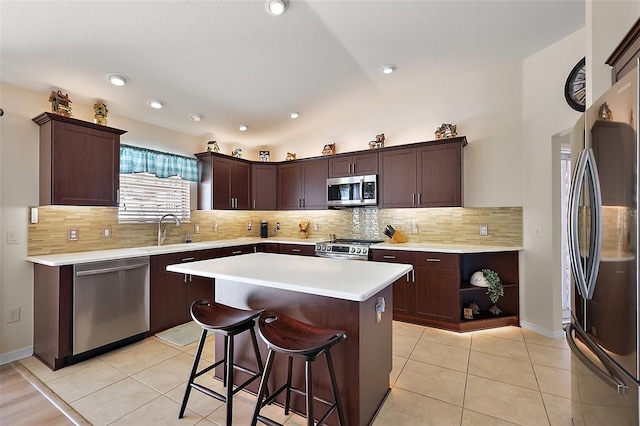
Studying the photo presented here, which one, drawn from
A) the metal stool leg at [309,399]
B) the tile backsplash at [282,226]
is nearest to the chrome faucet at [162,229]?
the tile backsplash at [282,226]

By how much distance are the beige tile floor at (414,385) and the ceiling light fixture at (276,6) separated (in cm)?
296

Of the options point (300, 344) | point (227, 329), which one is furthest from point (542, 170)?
point (227, 329)

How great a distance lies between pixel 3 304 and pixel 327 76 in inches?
154

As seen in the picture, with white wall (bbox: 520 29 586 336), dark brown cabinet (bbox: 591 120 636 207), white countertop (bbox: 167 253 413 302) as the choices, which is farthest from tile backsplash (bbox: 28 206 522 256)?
dark brown cabinet (bbox: 591 120 636 207)

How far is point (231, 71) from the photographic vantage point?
3.11m

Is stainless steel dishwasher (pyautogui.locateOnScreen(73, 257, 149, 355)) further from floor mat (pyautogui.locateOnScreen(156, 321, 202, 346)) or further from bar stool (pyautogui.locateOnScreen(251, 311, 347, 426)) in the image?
bar stool (pyautogui.locateOnScreen(251, 311, 347, 426))

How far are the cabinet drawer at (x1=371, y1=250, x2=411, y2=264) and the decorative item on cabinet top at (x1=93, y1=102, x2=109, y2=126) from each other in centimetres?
344

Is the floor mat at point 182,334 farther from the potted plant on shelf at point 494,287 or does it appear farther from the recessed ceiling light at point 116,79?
the potted plant on shelf at point 494,287

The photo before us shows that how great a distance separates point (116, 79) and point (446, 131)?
375 centimetres

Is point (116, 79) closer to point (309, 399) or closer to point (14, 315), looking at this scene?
point (14, 315)

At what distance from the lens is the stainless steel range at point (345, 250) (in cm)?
381

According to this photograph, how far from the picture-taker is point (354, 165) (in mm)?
4352

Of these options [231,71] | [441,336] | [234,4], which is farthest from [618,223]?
[231,71]

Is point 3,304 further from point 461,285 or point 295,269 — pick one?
point 461,285
